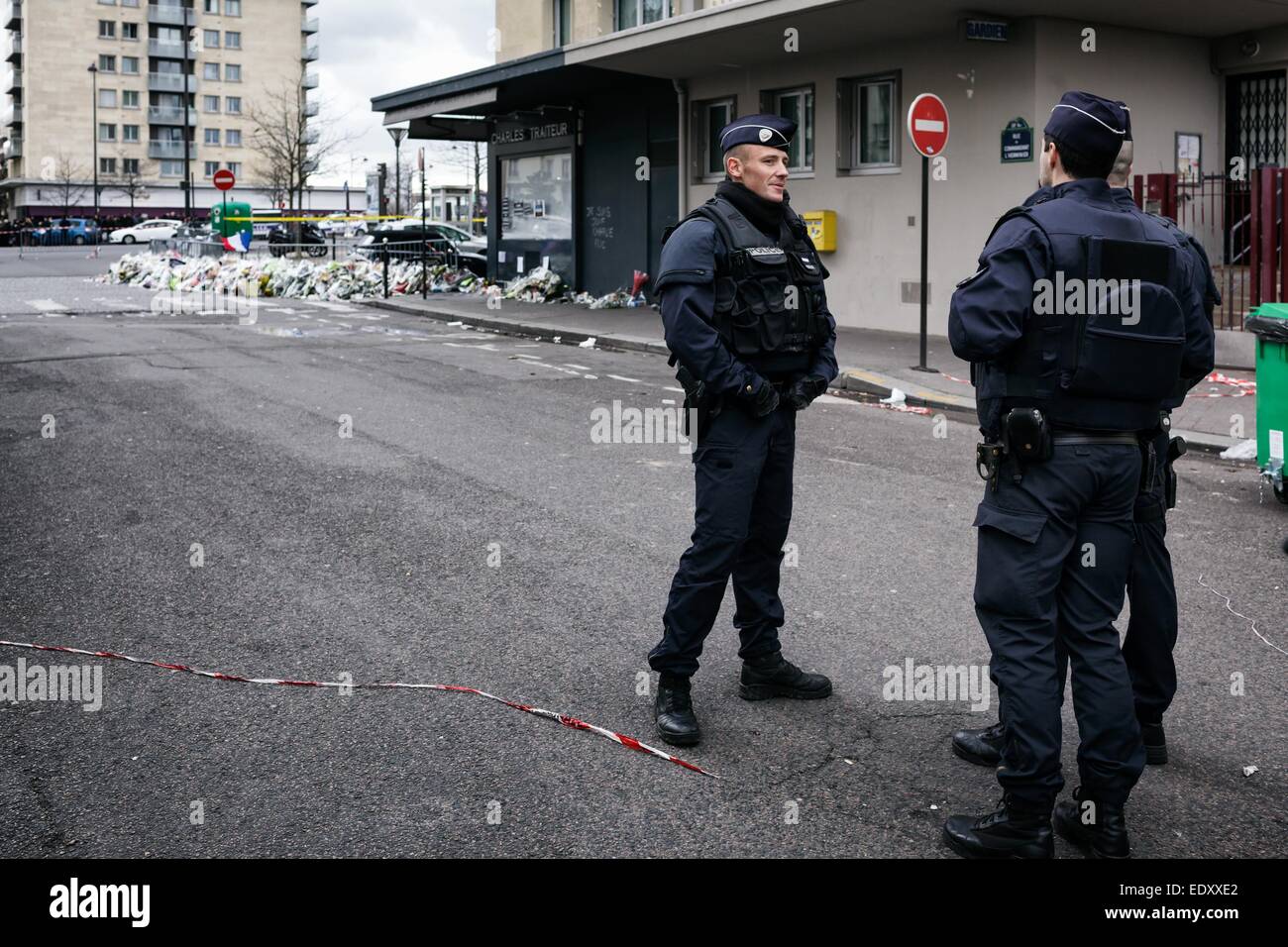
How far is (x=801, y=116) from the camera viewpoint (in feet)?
64.6

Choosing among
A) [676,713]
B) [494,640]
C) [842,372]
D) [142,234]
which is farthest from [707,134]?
[142,234]

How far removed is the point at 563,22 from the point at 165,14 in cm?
8381

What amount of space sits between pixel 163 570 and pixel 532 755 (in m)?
2.95

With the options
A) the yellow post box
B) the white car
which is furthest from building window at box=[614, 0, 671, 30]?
the white car

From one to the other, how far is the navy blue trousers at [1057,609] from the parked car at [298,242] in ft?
117

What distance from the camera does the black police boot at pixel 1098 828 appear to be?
136 inches

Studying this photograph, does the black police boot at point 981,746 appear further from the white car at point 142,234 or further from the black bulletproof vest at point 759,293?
the white car at point 142,234

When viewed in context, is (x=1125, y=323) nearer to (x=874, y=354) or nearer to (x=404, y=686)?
(x=404, y=686)

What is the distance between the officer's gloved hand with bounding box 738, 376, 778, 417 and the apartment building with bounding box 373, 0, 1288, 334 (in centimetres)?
1192

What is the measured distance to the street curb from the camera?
11570 mm
